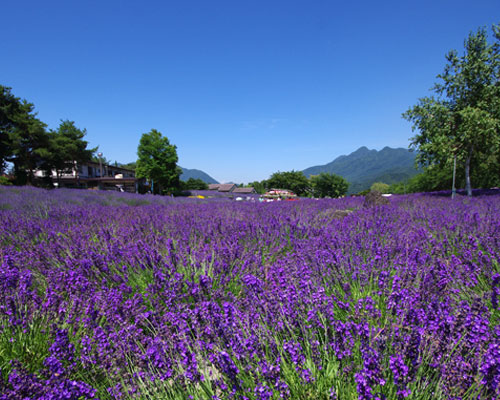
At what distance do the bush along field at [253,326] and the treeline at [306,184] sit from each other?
65.5 meters

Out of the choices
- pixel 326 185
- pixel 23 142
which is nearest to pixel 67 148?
pixel 23 142

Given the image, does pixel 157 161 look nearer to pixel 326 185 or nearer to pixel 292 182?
pixel 292 182

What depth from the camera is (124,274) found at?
229 centimetres

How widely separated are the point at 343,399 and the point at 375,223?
11.1 ft

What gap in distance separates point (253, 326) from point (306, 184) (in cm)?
6965

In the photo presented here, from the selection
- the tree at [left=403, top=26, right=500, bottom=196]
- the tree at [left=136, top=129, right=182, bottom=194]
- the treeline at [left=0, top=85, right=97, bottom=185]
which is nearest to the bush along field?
the tree at [left=403, top=26, right=500, bottom=196]

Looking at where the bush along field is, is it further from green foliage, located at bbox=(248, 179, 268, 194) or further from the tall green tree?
green foliage, located at bbox=(248, 179, 268, 194)

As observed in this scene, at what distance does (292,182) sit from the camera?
219 feet

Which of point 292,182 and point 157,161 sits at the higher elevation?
point 157,161

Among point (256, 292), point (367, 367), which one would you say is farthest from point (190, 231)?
point (367, 367)

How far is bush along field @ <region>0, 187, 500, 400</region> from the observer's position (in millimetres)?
1074

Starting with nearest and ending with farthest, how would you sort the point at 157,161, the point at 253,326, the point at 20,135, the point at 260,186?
the point at 253,326 < the point at 20,135 < the point at 157,161 < the point at 260,186

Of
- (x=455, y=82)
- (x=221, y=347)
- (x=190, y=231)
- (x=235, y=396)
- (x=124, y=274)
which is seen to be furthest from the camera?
(x=455, y=82)

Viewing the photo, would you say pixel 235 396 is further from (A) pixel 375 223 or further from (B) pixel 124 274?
(A) pixel 375 223
